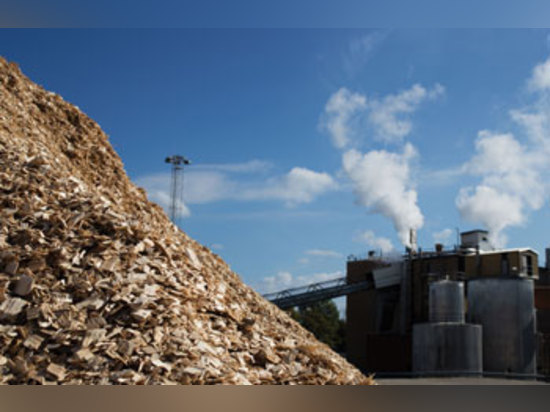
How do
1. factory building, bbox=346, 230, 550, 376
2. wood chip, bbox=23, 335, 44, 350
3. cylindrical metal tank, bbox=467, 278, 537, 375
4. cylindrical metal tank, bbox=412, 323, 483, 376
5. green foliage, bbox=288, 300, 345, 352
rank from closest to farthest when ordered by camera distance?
wood chip, bbox=23, 335, 44, 350 < cylindrical metal tank, bbox=412, 323, 483, 376 < factory building, bbox=346, 230, 550, 376 < cylindrical metal tank, bbox=467, 278, 537, 375 < green foliage, bbox=288, 300, 345, 352

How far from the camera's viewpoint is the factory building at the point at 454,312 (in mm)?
20578

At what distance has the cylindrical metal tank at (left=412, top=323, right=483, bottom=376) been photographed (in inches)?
787

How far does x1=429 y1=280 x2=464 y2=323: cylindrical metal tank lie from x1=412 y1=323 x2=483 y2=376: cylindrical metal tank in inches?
29.8

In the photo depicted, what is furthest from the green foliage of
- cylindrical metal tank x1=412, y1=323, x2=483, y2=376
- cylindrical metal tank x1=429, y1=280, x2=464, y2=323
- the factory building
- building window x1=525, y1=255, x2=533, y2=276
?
cylindrical metal tank x1=412, y1=323, x2=483, y2=376

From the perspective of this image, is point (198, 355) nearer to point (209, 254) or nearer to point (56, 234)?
point (56, 234)

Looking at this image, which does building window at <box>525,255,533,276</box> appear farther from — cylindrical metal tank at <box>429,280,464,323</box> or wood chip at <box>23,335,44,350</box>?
wood chip at <box>23,335,44,350</box>

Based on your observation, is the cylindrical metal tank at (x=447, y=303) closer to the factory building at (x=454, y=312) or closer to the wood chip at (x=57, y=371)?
the factory building at (x=454, y=312)

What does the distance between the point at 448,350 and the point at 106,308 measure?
16.9 meters

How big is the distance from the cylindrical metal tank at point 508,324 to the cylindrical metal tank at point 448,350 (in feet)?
3.99

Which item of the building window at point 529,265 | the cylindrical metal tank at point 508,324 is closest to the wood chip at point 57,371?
the cylindrical metal tank at point 508,324

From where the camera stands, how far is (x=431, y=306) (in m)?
21.9

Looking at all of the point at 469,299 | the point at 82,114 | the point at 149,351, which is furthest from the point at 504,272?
the point at 149,351

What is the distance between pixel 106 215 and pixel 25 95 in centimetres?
668

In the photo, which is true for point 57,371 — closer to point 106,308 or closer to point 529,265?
point 106,308
